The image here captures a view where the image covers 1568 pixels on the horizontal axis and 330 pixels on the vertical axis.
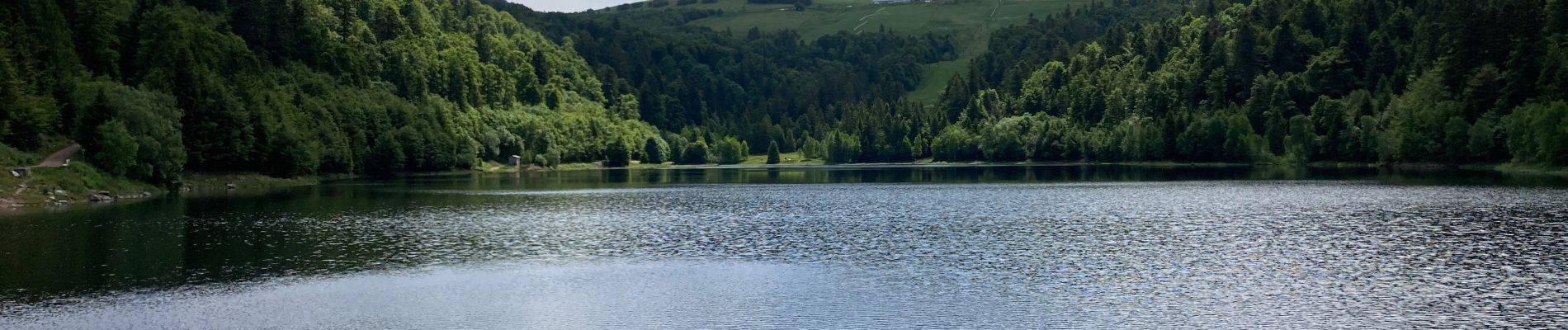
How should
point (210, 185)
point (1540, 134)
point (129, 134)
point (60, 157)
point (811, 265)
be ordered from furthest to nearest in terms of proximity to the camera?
point (210, 185), point (1540, 134), point (129, 134), point (60, 157), point (811, 265)

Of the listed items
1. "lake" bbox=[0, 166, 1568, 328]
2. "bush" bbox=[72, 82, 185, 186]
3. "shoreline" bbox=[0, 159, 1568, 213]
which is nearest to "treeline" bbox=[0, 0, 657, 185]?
"bush" bbox=[72, 82, 185, 186]

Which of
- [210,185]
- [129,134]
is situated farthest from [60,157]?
[210,185]

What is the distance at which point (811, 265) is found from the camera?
50.1m

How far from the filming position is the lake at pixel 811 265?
121 ft

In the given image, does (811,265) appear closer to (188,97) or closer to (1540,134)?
(188,97)

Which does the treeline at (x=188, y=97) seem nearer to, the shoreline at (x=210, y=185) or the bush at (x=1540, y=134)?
the shoreline at (x=210, y=185)

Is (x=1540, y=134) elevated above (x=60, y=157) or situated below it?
above

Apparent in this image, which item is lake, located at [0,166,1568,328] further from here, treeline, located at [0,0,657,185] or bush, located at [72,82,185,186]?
treeline, located at [0,0,657,185]

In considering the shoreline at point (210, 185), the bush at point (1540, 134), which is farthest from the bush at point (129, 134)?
the bush at point (1540, 134)

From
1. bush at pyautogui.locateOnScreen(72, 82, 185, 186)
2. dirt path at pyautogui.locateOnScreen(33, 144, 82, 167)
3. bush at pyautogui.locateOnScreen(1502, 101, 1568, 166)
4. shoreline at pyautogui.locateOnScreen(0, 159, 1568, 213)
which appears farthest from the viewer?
bush at pyautogui.locateOnScreen(1502, 101, 1568, 166)

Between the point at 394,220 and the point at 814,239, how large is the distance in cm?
3006

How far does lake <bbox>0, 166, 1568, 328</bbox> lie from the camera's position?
37.0 metres

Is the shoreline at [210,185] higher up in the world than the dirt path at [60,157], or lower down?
lower down

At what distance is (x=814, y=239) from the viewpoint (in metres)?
61.8
